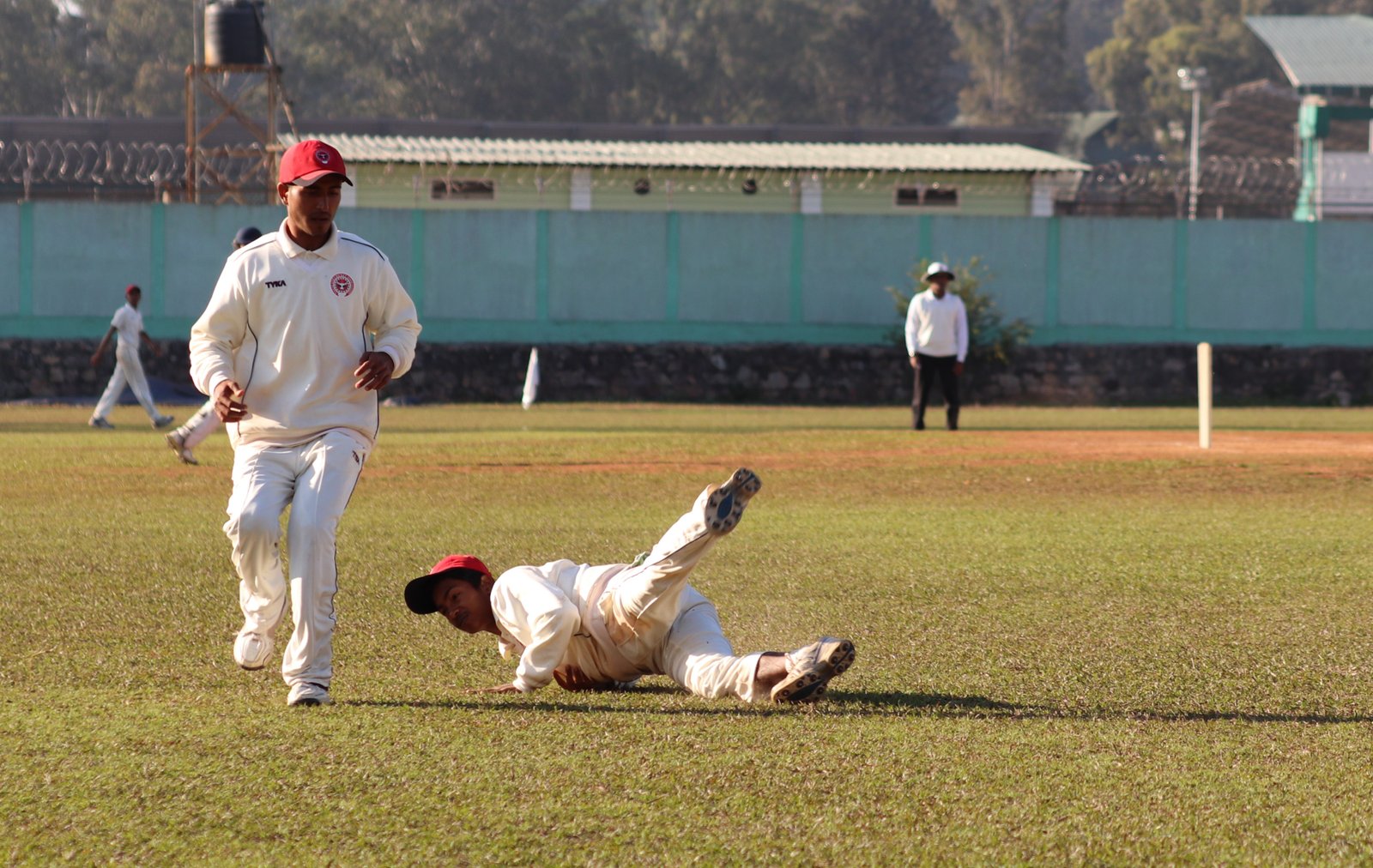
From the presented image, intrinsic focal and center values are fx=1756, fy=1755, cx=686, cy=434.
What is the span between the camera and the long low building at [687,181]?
1310 inches

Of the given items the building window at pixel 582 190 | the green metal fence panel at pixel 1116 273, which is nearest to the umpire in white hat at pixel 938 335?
the green metal fence panel at pixel 1116 273

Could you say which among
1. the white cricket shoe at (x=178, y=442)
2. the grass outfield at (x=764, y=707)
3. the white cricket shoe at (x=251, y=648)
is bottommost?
the grass outfield at (x=764, y=707)

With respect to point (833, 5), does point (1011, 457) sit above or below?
below

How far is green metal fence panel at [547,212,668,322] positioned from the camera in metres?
29.4

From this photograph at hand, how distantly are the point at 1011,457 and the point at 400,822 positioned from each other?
42.5ft

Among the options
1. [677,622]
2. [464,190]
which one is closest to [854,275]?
[464,190]

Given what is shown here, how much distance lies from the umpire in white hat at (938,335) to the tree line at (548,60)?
38.5m

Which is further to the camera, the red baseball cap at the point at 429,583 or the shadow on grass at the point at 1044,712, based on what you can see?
the red baseball cap at the point at 429,583

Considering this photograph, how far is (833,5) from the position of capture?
70250 mm

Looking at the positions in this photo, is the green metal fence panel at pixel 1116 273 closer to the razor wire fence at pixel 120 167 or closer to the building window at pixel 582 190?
the building window at pixel 582 190

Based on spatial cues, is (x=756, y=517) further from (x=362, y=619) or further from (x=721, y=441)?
(x=721, y=441)

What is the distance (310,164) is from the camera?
567 centimetres

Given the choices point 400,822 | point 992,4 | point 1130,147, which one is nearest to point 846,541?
point 400,822

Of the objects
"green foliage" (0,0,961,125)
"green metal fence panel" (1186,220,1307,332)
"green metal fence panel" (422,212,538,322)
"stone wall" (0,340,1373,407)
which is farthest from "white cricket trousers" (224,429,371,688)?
"green foliage" (0,0,961,125)
